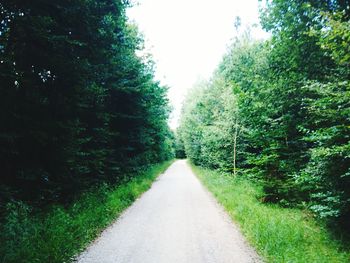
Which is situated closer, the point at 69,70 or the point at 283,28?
the point at 69,70

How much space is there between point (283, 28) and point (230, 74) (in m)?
12.2

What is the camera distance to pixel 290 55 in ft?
34.1

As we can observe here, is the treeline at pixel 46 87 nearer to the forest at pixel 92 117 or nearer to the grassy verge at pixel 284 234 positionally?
the forest at pixel 92 117

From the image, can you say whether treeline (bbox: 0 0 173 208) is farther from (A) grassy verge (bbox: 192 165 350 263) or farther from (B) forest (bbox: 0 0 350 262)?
(A) grassy verge (bbox: 192 165 350 263)

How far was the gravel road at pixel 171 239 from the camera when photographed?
5.75 m

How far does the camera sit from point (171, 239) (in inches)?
274

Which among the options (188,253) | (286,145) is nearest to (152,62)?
(286,145)

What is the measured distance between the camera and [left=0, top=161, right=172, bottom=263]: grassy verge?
502 cm

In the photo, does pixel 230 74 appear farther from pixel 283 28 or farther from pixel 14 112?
pixel 14 112

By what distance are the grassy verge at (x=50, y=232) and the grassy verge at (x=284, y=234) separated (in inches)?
176

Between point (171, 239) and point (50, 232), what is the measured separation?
308 cm

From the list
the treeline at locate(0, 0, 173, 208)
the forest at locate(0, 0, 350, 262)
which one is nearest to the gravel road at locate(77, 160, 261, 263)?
the forest at locate(0, 0, 350, 262)

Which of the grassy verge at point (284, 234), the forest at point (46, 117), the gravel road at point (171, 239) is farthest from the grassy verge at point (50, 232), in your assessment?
the grassy verge at point (284, 234)

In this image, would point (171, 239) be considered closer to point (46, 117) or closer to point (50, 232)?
point (50, 232)
